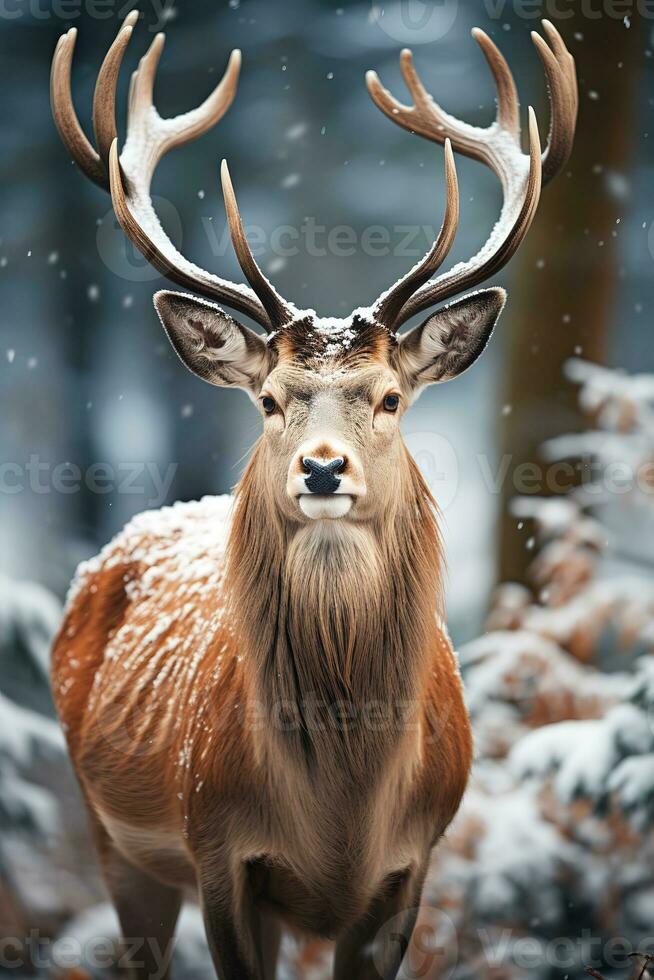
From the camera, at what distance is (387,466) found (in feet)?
6.35

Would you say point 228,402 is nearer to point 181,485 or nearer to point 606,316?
point 181,485

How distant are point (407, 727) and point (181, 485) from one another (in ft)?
5.23

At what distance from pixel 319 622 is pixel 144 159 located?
4.10 feet

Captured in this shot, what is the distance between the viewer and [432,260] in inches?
78.4

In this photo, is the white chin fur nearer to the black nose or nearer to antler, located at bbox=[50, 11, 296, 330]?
the black nose

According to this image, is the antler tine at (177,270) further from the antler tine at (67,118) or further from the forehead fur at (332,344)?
the antler tine at (67,118)

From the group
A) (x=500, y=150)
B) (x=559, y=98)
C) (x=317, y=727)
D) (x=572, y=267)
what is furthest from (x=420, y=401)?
(x=317, y=727)

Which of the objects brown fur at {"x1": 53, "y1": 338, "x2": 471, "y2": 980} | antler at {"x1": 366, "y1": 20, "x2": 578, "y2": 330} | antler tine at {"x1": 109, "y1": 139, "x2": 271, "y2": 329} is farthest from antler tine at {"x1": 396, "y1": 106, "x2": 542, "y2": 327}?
antler tine at {"x1": 109, "y1": 139, "x2": 271, "y2": 329}

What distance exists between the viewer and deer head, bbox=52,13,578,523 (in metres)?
1.88

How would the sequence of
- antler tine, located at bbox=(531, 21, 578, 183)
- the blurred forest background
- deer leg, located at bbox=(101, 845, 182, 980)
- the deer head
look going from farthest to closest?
the blurred forest background
deer leg, located at bbox=(101, 845, 182, 980)
antler tine, located at bbox=(531, 21, 578, 183)
the deer head

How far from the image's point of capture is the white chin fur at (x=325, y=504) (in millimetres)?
1783

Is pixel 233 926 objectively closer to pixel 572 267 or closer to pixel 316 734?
pixel 316 734

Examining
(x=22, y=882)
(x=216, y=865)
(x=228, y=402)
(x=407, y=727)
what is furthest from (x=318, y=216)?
(x=22, y=882)

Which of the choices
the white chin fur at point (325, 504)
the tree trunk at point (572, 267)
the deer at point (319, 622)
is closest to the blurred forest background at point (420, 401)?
the tree trunk at point (572, 267)
